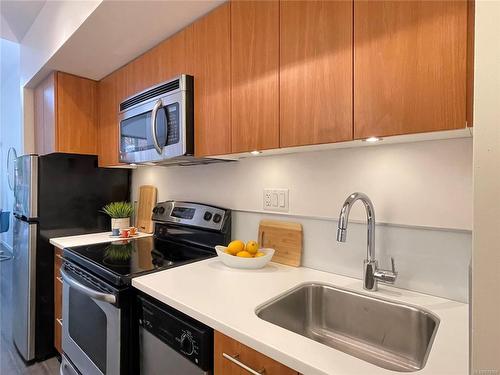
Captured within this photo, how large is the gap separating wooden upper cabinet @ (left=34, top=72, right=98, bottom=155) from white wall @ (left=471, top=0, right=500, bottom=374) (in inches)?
90.4

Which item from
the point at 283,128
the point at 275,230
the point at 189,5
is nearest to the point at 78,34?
the point at 189,5

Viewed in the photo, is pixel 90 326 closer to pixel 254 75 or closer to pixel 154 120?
pixel 154 120

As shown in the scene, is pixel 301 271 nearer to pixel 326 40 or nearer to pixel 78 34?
pixel 326 40

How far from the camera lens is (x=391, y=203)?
1.10 meters

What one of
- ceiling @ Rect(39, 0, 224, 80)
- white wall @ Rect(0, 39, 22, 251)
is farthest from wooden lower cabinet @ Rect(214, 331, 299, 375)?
white wall @ Rect(0, 39, 22, 251)

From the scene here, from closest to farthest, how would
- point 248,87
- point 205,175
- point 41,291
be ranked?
point 248,87
point 205,175
point 41,291

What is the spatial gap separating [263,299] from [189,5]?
4.20 ft

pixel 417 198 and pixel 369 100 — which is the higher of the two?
pixel 369 100

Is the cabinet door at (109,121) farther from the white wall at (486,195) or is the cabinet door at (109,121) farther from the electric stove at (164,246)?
the white wall at (486,195)

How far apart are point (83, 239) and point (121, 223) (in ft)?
0.87

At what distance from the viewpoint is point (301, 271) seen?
1303 millimetres

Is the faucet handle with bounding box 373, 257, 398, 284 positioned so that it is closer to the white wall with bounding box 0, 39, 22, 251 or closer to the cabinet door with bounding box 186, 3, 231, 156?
the cabinet door with bounding box 186, 3, 231, 156

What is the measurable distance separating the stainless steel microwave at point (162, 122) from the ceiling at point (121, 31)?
28cm

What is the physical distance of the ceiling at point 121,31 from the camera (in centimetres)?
130
